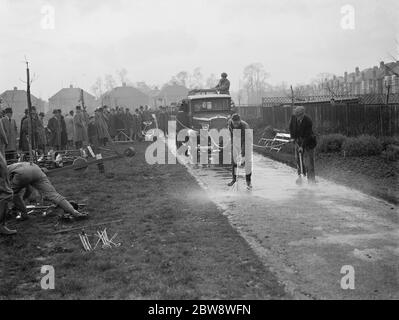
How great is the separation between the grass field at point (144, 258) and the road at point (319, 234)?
1.07ft

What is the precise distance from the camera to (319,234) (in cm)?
735

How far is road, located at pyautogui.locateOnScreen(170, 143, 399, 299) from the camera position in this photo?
5.35 m

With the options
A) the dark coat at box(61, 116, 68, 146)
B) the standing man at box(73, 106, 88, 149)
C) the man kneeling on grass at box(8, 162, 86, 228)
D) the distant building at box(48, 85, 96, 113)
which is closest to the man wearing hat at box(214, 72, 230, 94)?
the standing man at box(73, 106, 88, 149)

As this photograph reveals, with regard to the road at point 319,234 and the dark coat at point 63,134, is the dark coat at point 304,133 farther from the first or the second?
the dark coat at point 63,134

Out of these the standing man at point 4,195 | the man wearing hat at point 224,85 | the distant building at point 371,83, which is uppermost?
the distant building at point 371,83

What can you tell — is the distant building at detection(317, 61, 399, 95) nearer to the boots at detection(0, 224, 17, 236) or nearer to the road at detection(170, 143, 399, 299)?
the road at detection(170, 143, 399, 299)

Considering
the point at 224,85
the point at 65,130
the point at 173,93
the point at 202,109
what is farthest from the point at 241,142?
the point at 173,93

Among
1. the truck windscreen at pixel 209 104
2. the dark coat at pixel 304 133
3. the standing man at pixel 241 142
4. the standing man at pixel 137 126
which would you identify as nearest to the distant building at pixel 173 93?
the standing man at pixel 137 126

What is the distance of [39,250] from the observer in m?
7.04

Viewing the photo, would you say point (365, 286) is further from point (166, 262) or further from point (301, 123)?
point (301, 123)

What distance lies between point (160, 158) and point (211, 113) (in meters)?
2.90

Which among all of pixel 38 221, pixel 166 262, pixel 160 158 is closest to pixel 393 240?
pixel 166 262

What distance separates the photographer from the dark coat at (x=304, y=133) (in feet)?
39.3
